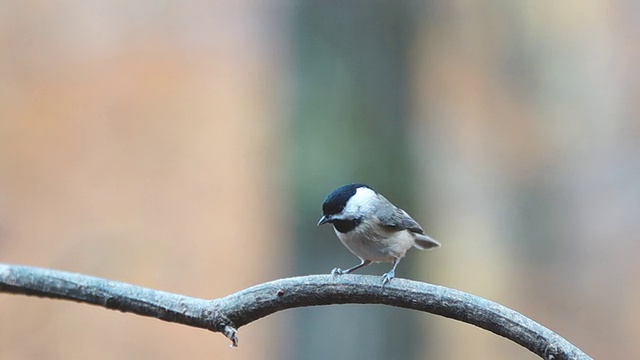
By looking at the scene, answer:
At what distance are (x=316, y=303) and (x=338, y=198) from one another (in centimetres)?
42

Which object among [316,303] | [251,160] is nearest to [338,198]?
[316,303]

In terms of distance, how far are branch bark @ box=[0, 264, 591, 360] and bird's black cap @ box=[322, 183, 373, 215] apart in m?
0.38

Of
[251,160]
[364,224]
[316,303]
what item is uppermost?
[251,160]

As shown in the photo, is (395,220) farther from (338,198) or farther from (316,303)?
(316,303)

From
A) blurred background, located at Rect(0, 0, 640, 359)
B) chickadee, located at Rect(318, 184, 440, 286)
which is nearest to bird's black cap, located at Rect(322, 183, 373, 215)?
chickadee, located at Rect(318, 184, 440, 286)

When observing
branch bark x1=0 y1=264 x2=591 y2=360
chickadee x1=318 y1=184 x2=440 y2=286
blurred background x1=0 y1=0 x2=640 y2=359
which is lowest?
branch bark x1=0 y1=264 x2=591 y2=360

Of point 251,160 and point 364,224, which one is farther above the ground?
point 251,160

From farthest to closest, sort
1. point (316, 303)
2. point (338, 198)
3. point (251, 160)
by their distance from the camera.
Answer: point (251, 160), point (338, 198), point (316, 303)

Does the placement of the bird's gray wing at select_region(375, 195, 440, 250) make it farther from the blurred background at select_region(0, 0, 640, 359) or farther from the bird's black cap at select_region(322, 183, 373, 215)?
the blurred background at select_region(0, 0, 640, 359)

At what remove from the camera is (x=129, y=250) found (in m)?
2.59

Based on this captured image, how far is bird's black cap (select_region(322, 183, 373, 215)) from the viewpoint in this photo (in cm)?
132

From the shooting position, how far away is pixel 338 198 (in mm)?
1330

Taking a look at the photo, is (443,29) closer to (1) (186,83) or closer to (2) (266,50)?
(2) (266,50)

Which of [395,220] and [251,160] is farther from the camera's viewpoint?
[251,160]
